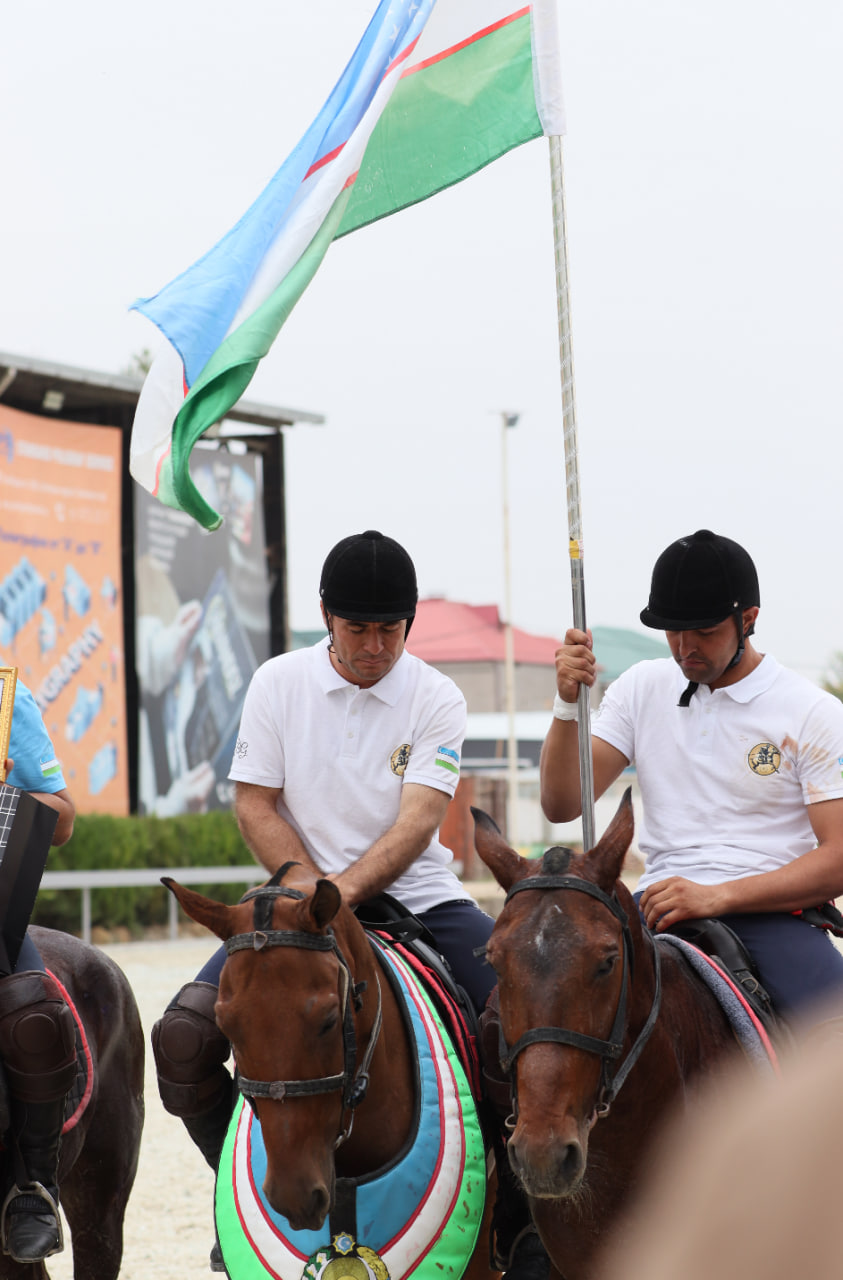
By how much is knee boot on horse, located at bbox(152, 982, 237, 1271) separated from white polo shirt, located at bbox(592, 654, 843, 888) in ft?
4.61

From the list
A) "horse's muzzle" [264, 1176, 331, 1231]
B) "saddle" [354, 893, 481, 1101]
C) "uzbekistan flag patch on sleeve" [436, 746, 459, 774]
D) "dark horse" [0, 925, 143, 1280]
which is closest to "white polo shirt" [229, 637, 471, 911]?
"uzbekistan flag patch on sleeve" [436, 746, 459, 774]

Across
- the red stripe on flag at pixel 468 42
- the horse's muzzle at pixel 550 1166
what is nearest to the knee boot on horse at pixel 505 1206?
the horse's muzzle at pixel 550 1166

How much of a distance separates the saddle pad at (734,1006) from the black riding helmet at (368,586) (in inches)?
48.3

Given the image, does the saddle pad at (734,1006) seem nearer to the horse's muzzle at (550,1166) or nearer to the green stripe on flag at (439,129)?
the horse's muzzle at (550,1166)

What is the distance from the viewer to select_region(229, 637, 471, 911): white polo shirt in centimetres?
463

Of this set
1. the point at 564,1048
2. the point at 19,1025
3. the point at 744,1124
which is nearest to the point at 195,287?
the point at 19,1025

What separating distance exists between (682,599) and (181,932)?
19879 mm

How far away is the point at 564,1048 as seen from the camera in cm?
350

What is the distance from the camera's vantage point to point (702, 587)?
14.7ft

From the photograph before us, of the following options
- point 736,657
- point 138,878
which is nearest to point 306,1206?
point 736,657

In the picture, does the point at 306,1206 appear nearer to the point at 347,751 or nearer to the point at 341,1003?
the point at 341,1003

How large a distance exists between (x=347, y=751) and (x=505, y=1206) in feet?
4.53

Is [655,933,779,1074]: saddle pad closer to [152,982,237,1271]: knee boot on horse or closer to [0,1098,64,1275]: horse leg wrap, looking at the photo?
[152,982,237,1271]: knee boot on horse

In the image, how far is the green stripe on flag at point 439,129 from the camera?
524 centimetres
